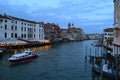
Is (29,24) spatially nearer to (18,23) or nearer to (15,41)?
(18,23)

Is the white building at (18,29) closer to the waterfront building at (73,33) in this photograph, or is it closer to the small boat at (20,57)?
the small boat at (20,57)

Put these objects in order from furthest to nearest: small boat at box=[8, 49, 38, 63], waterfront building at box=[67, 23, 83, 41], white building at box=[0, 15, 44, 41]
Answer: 1. waterfront building at box=[67, 23, 83, 41]
2. white building at box=[0, 15, 44, 41]
3. small boat at box=[8, 49, 38, 63]

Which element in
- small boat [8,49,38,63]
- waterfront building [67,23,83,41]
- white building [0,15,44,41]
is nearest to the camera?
small boat [8,49,38,63]

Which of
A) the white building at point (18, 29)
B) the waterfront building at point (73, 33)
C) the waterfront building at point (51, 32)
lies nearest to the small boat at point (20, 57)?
the white building at point (18, 29)

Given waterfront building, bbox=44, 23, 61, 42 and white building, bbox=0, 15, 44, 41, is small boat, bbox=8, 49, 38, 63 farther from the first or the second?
waterfront building, bbox=44, 23, 61, 42

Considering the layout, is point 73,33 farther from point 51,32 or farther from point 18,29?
point 18,29

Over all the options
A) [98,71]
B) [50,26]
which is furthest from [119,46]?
[50,26]

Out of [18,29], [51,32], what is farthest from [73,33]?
[18,29]

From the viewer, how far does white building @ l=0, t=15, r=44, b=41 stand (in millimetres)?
63625

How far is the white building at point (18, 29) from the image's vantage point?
2505 inches

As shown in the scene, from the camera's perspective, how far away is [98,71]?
24562mm

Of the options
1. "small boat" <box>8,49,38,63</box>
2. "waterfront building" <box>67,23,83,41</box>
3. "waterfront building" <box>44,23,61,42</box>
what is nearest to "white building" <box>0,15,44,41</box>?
"waterfront building" <box>44,23,61,42</box>

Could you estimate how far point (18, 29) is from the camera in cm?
7112

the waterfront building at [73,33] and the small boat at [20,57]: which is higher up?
the waterfront building at [73,33]
